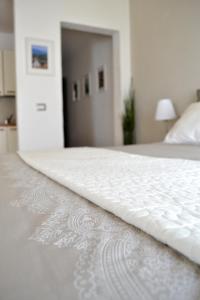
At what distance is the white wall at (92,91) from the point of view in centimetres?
484

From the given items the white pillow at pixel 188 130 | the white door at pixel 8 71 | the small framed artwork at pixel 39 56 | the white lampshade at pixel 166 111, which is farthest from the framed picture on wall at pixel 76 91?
the white pillow at pixel 188 130

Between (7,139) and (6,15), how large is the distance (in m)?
1.96

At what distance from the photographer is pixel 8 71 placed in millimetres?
4711

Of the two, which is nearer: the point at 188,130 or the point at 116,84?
the point at 188,130

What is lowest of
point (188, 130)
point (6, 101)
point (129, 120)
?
point (188, 130)

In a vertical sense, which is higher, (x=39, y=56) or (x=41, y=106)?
(x=39, y=56)

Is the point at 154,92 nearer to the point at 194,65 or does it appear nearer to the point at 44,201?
the point at 194,65

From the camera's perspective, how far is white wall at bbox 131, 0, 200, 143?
3006 millimetres

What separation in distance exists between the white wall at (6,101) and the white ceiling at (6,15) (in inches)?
6.1

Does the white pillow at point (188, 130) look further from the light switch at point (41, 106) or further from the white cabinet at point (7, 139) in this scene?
the white cabinet at point (7, 139)

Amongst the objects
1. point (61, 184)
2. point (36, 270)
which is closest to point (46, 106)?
point (61, 184)

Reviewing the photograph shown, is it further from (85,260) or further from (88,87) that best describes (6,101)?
(85,260)

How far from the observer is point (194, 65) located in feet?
9.68

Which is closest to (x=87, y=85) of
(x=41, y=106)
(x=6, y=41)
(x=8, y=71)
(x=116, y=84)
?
(x=116, y=84)
